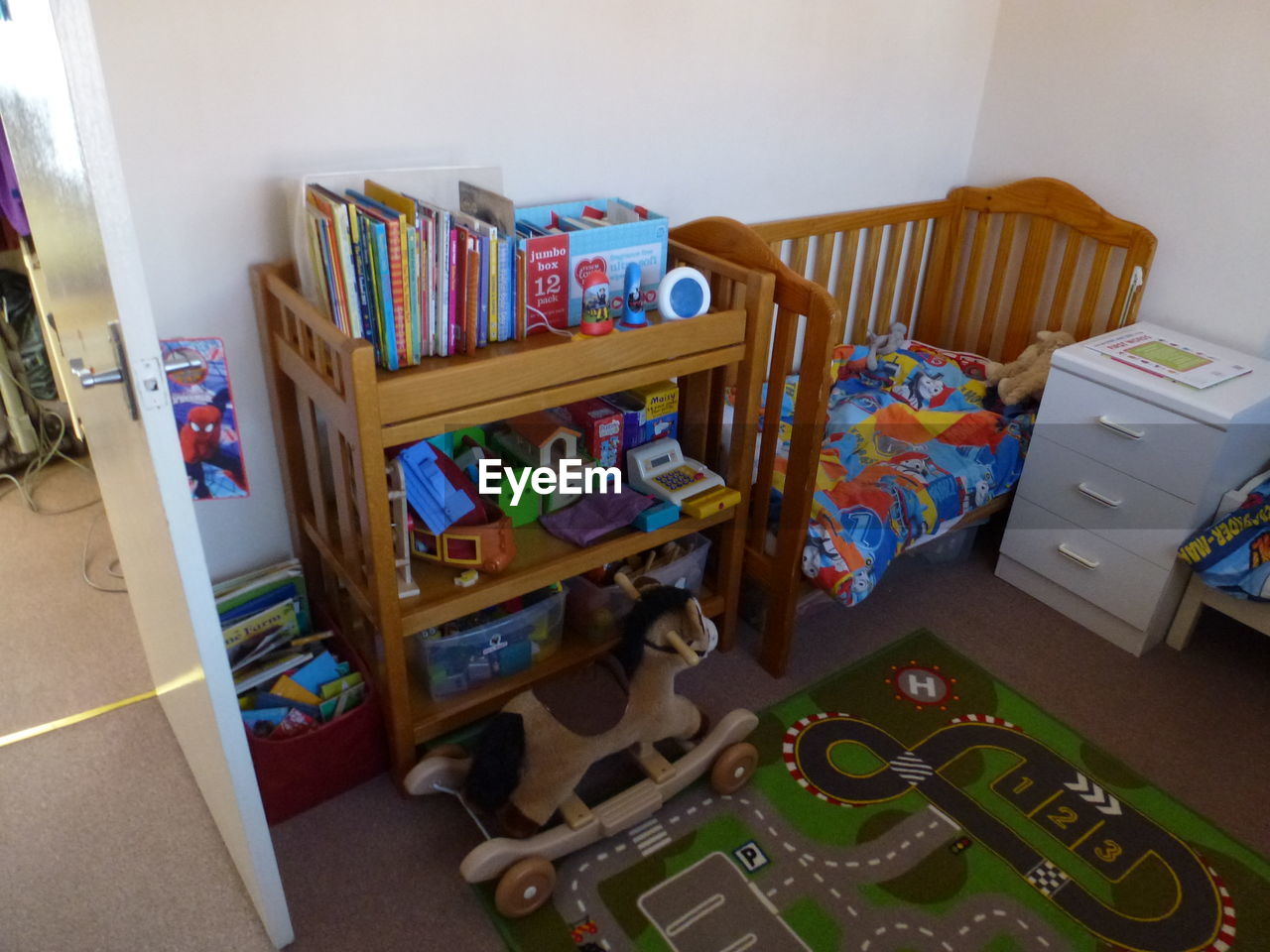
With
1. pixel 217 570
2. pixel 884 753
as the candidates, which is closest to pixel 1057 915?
pixel 884 753

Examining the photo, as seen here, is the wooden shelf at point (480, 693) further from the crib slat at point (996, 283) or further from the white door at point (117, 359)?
the crib slat at point (996, 283)

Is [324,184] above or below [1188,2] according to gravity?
below

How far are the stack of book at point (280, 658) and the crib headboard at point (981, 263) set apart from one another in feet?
4.52

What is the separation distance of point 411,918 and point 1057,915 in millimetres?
1065

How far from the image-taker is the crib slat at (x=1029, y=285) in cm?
258

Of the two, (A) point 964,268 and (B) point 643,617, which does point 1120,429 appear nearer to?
(A) point 964,268

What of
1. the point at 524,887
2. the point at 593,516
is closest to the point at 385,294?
the point at 593,516

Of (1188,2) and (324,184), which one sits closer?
(324,184)

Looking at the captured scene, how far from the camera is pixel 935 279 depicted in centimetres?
282

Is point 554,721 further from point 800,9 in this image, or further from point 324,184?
point 800,9

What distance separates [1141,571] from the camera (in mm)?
2098

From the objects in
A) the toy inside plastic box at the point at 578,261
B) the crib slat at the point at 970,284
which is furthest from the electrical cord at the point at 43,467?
the crib slat at the point at 970,284

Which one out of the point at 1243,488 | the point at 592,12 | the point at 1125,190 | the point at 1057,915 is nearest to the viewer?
the point at 1057,915

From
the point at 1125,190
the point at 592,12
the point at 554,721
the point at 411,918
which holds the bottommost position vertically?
→ the point at 411,918
